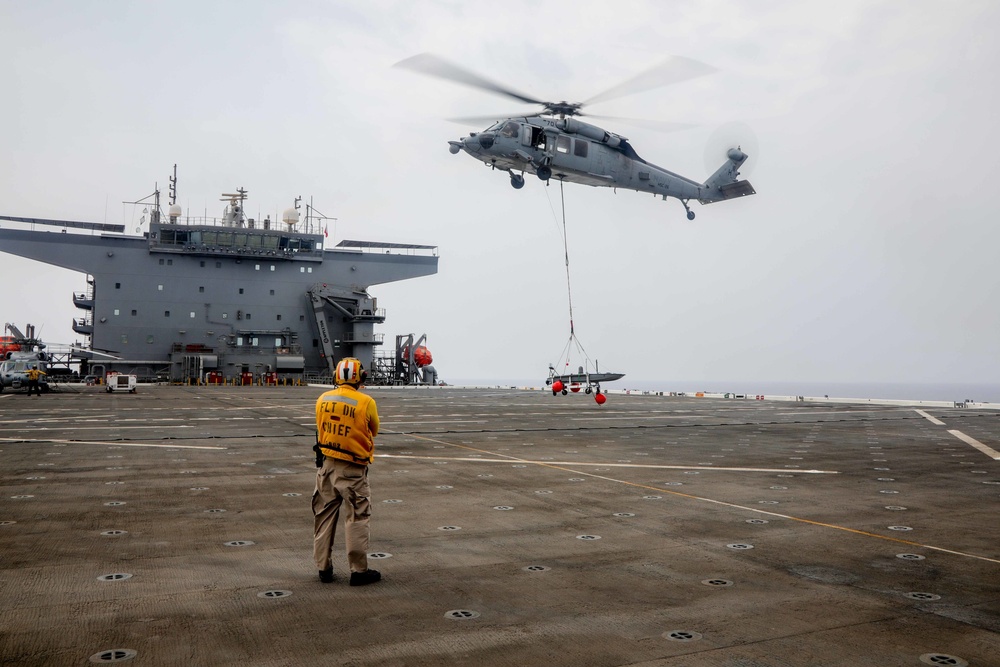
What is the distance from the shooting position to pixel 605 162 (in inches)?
1198

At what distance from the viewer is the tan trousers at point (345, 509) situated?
19.9ft

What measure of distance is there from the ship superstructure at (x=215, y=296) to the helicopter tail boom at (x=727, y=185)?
3441 cm

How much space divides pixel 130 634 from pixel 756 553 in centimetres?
549

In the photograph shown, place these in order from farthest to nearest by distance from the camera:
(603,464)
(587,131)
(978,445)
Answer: (587,131) < (978,445) < (603,464)

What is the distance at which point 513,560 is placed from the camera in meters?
6.80

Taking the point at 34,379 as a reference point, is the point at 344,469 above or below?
below

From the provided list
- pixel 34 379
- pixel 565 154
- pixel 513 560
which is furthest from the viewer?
pixel 34 379

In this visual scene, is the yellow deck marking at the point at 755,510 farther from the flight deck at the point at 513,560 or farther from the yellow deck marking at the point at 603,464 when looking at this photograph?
the yellow deck marking at the point at 603,464

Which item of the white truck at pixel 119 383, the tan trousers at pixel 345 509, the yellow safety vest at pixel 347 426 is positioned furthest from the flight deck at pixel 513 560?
the white truck at pixel 119 383

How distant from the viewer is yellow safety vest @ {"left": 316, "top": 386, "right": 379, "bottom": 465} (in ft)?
20.9

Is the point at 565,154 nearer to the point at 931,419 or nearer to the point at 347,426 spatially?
the point at 931,419

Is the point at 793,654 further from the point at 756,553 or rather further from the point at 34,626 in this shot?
the point at 34,626

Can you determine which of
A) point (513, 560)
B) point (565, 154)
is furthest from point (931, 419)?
point (513, 560)

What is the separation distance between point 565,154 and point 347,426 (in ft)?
80.6
